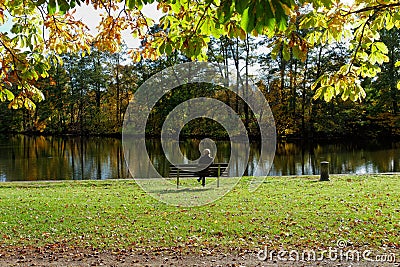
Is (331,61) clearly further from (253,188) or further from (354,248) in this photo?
(354,248)

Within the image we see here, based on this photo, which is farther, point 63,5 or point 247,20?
point 63,5

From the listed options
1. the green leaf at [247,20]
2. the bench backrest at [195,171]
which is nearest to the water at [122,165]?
the bench backrest at [195,171]

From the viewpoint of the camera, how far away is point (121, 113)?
1764 inches

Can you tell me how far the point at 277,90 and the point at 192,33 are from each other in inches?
1294

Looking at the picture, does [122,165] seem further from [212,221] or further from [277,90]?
[277,90]

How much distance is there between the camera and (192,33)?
12.1 feet

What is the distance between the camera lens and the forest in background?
31.5 metres

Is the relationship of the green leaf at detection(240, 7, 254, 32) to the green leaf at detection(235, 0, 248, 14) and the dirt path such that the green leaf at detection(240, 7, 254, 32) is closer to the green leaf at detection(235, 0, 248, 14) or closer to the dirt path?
the green leaf at detection(235, 0, 248, 14)

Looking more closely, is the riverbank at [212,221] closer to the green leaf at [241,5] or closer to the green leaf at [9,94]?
the green leaf at [9,94]

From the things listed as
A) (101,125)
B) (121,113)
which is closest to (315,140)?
(121,113)

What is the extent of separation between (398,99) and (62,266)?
105ft

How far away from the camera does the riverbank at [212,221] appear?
5682 millimetres

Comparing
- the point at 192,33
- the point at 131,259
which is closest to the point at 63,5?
the point at 192,33

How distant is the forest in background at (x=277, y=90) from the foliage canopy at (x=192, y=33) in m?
20.0
